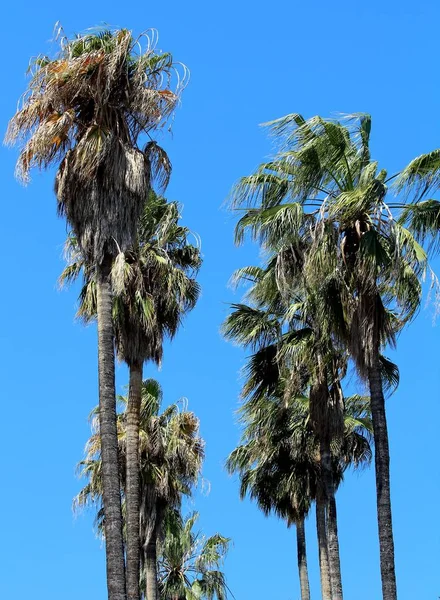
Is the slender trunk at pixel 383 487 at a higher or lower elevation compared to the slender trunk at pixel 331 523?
lower

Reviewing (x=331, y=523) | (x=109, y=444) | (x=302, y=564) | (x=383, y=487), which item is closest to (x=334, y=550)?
(x=331, y=523)

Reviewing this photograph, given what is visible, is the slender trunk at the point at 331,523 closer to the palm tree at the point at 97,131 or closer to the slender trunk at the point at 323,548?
the slender trunk at the point at 323,548

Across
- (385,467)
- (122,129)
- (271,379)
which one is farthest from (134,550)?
(122,129)

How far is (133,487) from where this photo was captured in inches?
1118

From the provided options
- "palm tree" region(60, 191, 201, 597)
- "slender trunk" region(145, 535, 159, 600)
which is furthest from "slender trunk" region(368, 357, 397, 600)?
"slender trunk" region(145, 535, 159, 600)

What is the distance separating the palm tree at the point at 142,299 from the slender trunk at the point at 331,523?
4660 millimetres

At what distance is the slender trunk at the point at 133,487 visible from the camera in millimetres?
27641

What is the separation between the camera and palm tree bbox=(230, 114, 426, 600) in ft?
73.4

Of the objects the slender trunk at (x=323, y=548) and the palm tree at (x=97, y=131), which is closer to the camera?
the palm tree at (x=97, y=131)

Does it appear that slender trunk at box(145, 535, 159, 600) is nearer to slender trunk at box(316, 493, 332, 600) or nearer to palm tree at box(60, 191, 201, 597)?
slender trunk at box(316, 493, 332, 600)

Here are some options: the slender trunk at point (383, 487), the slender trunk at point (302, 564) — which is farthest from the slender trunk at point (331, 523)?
the slender trunk at point (302, 564)

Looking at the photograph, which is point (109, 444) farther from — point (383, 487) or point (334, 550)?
point (334, 550)

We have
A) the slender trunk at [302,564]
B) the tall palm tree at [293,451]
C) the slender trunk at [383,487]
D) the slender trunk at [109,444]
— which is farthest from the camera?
the slender trunk at [302,564]

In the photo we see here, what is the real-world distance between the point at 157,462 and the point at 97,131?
13627mm
